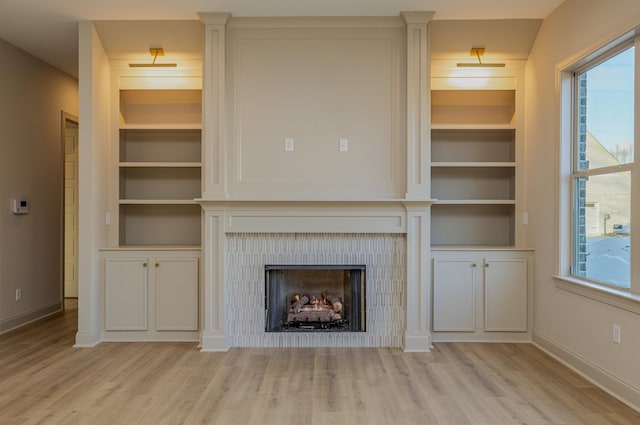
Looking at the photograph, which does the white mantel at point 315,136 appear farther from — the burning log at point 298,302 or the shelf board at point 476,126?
the burning log at point 298,302

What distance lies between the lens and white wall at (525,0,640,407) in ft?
10.0

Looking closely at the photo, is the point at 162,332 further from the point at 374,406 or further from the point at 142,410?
the point at 374,406

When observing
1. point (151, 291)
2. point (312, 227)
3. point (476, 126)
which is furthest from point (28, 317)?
point (476, 126)

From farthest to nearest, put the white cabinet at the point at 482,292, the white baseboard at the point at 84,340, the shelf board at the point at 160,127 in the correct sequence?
the shelf board at the point at 160,127
the white cabinet at the point at 482,292
the white baseboard at the point at 84,340

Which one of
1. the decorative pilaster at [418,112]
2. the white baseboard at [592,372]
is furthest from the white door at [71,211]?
the white baseboard at [592,372]

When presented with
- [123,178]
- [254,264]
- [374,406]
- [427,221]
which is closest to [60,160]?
[123,178]

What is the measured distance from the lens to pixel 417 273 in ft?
13.7

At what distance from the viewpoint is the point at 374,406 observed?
294 cm

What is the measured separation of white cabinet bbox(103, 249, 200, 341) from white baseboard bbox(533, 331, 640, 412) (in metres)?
3.05

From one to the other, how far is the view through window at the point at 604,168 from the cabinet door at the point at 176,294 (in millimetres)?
3229

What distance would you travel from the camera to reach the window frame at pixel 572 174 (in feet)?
10.0

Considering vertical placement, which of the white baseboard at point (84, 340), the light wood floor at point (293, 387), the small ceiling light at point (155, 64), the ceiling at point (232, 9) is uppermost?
the ceiling at point (232, 9)

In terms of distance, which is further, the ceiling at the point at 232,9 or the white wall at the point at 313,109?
the white wall at the point at 313,109

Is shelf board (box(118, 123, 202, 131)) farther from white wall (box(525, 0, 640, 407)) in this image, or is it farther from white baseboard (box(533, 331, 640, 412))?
white baseboard (box(533, 331, 640, 412))
